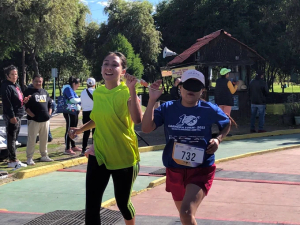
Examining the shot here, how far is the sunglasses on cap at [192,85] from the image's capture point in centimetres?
395

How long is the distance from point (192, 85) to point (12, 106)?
5.25 m

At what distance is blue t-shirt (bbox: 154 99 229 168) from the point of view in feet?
12.9

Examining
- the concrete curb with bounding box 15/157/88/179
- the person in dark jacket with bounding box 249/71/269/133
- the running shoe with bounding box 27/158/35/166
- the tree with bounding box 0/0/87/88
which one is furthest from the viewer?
the tree with bounding box 0/0/87/88

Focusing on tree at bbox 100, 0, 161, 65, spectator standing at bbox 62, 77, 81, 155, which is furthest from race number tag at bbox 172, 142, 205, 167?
tree at bbox 100, 0, 161, 65

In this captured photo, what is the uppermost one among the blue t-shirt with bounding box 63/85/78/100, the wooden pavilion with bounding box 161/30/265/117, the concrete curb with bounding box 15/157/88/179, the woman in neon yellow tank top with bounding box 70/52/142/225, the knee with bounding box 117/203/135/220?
the wooden pavilion with bounding box 161/30/265/117

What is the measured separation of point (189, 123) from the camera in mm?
3908

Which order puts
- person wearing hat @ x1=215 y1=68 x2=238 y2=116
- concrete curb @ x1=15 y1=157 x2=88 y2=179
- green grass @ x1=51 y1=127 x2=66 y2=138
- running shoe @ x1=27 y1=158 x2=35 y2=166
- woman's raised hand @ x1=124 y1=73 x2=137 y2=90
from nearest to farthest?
woman's raised hand @ x1=124 y1=73 x2=137 y2=90 → concrete curb @ x1=15 y1=157 x2=88 y2=179 → running shoe @ x1=27 y1=158 x2=35 y2=166 → person wearing hat @ x1=215 y1=68 x2=238 y2=116 → green grass @ x1=51 y1=127 x2=66 y2=138

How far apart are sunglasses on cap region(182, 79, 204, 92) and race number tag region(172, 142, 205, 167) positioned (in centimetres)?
50

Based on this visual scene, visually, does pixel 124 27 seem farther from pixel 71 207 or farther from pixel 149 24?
pixel 71 207

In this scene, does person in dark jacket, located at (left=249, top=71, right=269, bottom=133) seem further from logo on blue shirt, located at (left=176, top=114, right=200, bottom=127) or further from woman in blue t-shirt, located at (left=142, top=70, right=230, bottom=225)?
logo on blue shirt, located at (left=176, top=114, right=200, bottom=127)

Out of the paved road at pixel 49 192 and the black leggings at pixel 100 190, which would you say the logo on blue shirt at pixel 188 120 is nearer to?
the black leggings at pixel 100 190

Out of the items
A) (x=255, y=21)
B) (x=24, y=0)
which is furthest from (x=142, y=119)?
(x=255, y=21)

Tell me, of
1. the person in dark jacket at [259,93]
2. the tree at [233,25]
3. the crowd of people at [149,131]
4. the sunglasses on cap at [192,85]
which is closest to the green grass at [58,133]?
the person in dark jacket at [259,93]

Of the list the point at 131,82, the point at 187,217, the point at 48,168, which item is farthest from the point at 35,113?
the point at 187,217
